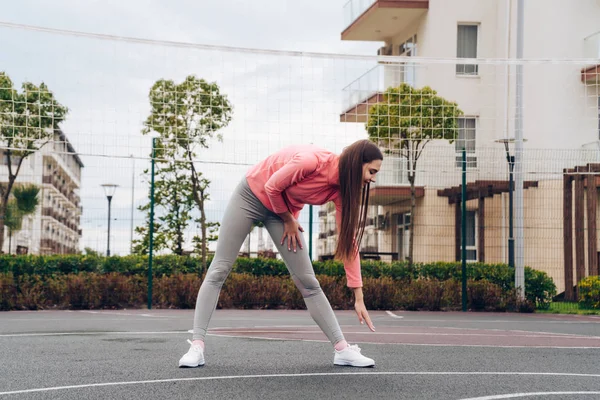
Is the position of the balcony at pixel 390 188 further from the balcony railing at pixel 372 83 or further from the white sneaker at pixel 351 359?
the white sneaker at pixel 351 359

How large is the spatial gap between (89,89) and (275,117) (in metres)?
3.19

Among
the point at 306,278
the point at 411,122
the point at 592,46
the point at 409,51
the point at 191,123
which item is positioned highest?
the point at 409,51

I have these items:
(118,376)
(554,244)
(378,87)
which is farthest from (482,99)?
(118,376)

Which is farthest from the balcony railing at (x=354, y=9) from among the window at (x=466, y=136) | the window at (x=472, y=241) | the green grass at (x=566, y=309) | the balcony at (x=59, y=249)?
the balcony at (x=59, y=249)

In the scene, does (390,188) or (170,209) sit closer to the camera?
(170,209)

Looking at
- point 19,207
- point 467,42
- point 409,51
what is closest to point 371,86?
point 467,42

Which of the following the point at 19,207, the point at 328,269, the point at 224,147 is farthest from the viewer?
the point at 19,207

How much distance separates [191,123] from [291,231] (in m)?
12.7

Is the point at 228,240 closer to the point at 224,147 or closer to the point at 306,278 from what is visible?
the point at 306,278

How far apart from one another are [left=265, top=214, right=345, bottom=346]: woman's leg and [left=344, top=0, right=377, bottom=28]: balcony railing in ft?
75.3

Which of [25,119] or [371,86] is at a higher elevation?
[371,86]

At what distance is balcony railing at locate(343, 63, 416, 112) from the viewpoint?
22.2 metres

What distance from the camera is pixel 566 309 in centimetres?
1762

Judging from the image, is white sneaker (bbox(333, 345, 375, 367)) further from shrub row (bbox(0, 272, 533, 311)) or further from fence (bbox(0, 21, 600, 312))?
shrub row (bbox(0, 272, 533, 311))
